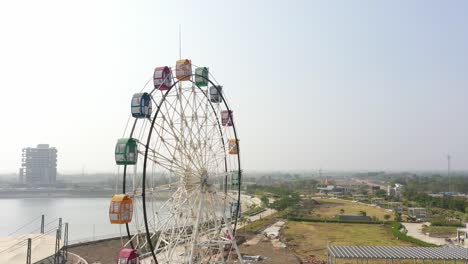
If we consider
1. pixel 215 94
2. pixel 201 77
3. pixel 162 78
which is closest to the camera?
pixel 162 78

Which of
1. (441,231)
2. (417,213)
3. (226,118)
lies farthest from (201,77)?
(417,213)

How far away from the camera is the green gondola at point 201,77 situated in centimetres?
1939

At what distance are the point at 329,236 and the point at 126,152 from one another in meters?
27.0

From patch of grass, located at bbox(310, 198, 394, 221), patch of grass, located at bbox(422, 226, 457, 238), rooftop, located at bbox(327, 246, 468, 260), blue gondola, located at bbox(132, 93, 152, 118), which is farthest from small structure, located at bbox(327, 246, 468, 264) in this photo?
patch of grass, located at bbox(310, 198, 394, 221)

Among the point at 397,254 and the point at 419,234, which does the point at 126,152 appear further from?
the point at 419,234

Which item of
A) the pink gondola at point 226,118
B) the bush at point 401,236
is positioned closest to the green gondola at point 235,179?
the pink gondola at point 226,118

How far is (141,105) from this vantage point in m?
15.8

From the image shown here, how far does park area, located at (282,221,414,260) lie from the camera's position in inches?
1235

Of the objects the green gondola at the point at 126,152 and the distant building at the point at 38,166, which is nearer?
the green gondola at the point at 126,152

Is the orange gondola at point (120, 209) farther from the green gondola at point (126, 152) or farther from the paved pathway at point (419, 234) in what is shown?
the paved pathway at point (419, 234)

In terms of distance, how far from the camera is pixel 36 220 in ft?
208

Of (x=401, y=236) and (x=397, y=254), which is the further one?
(x=401, y=236)

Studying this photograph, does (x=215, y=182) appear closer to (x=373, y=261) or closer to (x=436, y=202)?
(x=373, y=261)

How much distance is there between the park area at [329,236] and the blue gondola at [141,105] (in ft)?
58.9
